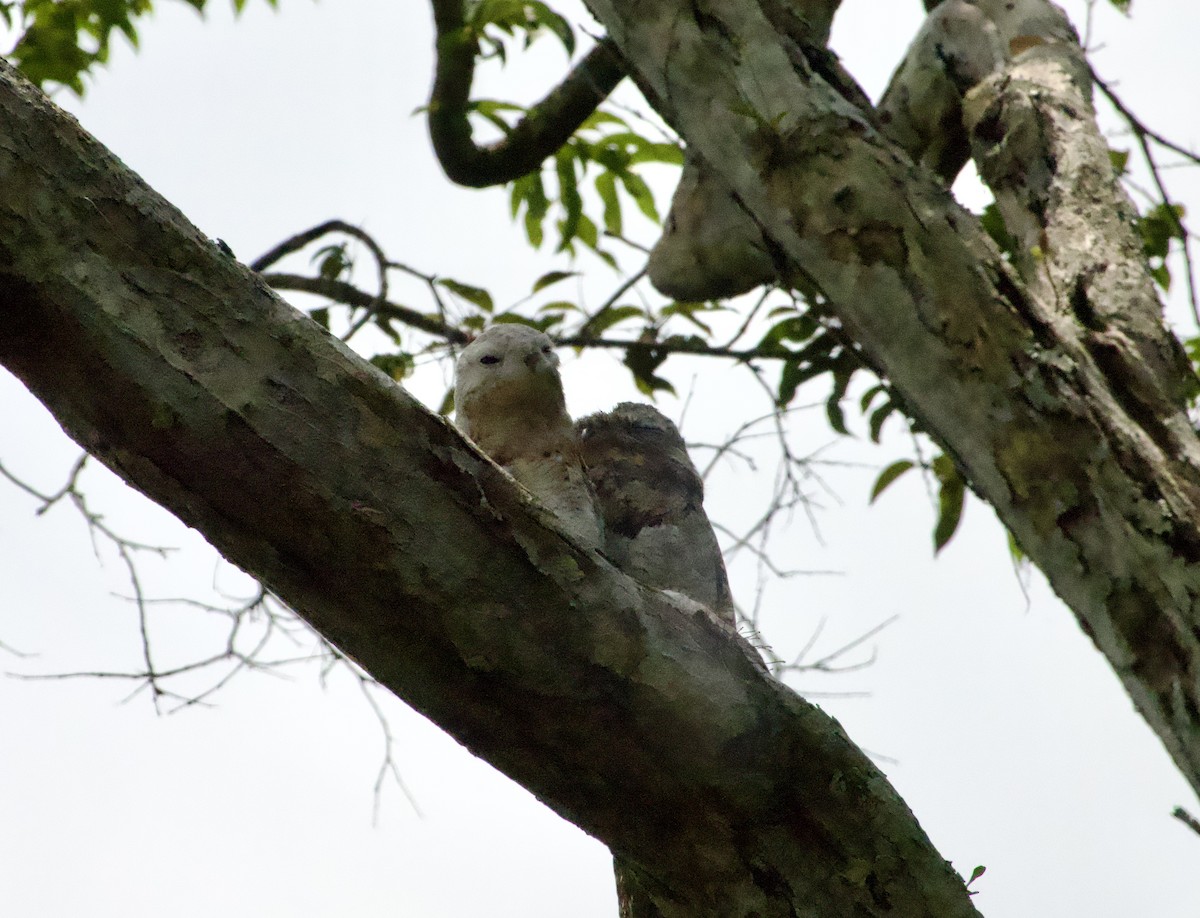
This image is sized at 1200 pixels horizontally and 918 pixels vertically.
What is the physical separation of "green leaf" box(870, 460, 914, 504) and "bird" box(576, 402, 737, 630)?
1.49 metres

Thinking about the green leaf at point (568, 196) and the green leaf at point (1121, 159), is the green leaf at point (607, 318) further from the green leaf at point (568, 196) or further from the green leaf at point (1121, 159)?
the green leaf at point (1121, 159)

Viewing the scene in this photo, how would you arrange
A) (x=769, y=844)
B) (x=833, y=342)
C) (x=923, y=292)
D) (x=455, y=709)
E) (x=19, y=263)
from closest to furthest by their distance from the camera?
(x=19, y=263) → (x=455, y=709) → (x=769, y=844) → (x=923, y=292) → (x=833, y=342)

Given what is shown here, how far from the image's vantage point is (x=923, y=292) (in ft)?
7.61

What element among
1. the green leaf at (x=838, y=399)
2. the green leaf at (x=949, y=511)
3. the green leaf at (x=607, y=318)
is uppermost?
the green leaf at (x=607, y=318)

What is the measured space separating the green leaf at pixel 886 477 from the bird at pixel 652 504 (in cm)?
149

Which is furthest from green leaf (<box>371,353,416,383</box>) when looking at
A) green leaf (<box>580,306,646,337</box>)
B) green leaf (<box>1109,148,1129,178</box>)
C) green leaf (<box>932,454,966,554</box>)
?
green leaf (<box>1109,148,1129,178</box>)

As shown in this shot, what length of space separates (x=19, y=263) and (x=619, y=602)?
0.87 meters

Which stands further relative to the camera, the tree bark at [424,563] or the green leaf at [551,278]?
the green leaf at [551,278]

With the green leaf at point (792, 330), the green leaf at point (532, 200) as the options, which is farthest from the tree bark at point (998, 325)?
the green leaf at point (532, 200)

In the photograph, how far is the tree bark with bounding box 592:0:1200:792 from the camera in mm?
2082

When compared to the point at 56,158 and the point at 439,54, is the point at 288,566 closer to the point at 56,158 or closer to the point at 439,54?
the point at 56,158

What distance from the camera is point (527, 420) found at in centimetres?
215

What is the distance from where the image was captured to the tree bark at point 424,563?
1.36 m

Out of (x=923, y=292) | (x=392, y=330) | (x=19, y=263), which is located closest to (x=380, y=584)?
(x=19, y=263)
